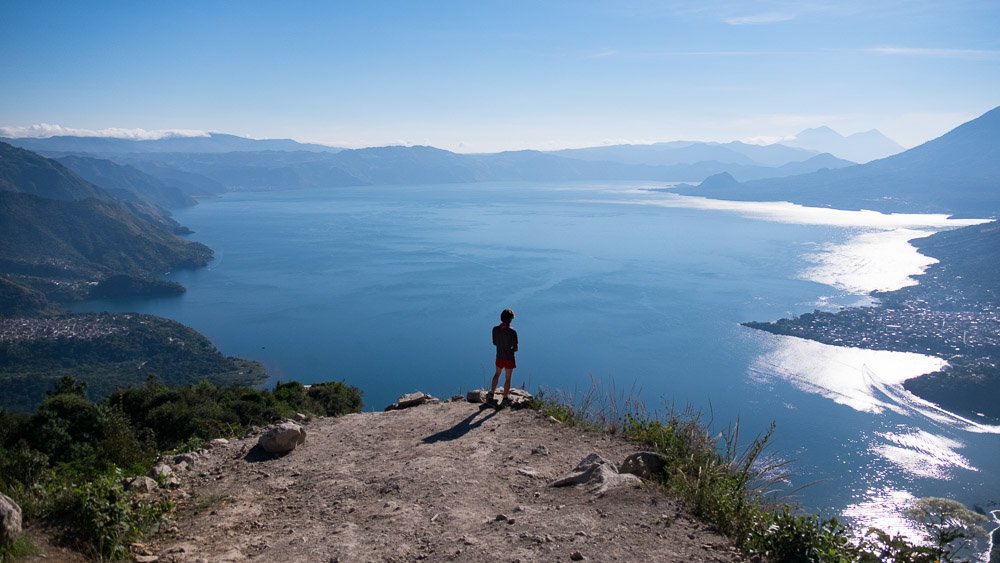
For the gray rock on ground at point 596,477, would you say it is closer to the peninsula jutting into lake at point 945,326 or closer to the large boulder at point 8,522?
the large boulder at point 8,522

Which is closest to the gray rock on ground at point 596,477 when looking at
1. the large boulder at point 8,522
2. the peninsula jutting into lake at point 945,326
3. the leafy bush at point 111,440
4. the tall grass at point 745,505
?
the tall grass at point 745,505

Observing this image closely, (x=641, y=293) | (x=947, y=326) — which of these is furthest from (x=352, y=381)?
(x=947, y=326)

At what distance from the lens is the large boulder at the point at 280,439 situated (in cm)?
636

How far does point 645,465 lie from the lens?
518 centimetres

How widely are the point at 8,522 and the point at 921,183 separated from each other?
186 meters

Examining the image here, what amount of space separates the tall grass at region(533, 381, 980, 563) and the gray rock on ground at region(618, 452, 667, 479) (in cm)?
5

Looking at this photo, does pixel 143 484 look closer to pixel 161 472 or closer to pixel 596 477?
pixel 161 472

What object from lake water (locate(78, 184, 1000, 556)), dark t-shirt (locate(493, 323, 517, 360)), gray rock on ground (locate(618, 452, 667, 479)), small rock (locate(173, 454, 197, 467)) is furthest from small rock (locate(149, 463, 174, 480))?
lake water (locate(78, 184, 1000, 556))

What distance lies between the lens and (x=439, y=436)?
679cm

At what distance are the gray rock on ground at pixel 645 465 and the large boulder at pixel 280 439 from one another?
3630mm

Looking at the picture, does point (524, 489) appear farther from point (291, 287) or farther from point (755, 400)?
point (291, 287)

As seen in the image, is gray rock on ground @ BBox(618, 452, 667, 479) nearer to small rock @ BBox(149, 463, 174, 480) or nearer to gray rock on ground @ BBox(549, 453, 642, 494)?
gray rock on ground @ BBox(549, 453, 642, 494)

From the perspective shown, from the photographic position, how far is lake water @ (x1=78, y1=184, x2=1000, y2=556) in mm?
31156

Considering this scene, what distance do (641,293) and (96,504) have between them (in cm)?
6174
